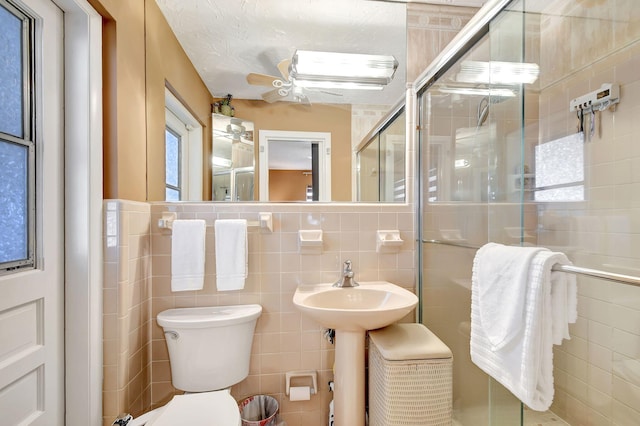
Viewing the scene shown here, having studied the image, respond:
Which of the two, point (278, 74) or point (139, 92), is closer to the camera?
point (139, 92)

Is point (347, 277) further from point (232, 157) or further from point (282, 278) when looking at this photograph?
point (232, 157)

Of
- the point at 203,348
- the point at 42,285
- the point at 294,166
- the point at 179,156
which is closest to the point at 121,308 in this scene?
the point at 42,285

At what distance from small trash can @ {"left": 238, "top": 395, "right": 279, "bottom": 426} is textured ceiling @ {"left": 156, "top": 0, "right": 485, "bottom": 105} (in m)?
1.61

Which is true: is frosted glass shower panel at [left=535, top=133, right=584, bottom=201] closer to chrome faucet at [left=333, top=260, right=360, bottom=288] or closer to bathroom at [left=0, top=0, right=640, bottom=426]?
bathroom at [left=0, top=0, right=640, bottom=426]

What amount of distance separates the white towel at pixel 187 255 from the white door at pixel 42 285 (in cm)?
40

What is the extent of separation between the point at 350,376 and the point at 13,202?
1417 mm

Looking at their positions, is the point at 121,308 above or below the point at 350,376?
above

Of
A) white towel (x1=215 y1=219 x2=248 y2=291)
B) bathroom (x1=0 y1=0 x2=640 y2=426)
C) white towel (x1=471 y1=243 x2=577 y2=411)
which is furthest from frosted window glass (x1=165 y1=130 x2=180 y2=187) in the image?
white towel (x1=471 y1=243 x2=577 y2=411)

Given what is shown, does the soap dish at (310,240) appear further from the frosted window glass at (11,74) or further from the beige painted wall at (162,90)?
the frosted window glass at (11,74)

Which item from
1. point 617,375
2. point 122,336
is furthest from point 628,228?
point 122,336

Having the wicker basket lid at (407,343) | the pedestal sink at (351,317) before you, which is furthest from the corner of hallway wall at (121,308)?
the wicker basket lid at (407,343)

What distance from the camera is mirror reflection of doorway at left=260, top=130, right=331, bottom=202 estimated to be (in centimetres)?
152

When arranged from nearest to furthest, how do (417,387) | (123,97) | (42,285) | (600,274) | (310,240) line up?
(600,274), (42,285), (417,387), (123,97), (310,240)

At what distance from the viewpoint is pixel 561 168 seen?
1.41 metres
